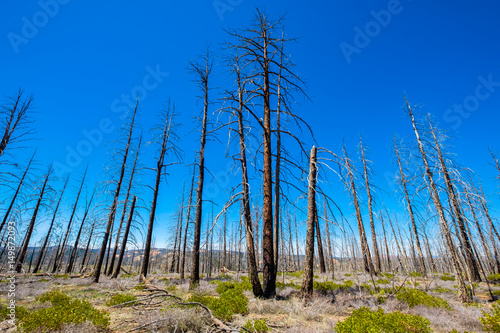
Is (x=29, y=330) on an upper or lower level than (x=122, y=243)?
lower

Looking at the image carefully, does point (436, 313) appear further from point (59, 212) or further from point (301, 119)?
point (59, 212)

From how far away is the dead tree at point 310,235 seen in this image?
655 cm

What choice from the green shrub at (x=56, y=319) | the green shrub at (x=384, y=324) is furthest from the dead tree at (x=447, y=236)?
the green shrub at (x=56, y=319)

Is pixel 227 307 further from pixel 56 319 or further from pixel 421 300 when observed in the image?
pixel 421 300

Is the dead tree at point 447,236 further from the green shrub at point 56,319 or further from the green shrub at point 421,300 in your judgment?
the green shrub at point 56,319

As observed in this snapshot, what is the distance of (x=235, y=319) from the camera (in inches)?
191

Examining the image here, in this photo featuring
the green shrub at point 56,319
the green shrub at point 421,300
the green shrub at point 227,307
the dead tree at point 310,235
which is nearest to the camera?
the green shrub at point 56,319

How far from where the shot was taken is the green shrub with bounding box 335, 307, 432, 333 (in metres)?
3.70

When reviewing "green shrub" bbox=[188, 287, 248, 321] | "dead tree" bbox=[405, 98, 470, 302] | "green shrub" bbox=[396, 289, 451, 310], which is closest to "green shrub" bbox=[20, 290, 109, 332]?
"green shrub" bbox=[188, 287, 248, 321]

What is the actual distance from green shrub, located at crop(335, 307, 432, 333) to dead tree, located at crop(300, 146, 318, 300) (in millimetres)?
2289

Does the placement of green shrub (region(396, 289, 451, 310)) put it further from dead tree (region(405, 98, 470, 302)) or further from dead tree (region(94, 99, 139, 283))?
dead tree (region(94, 99, 139, 283))

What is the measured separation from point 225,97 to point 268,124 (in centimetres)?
182

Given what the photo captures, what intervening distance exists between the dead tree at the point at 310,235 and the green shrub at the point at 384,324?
2.29 metres

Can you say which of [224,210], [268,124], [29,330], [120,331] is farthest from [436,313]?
[29,330]
